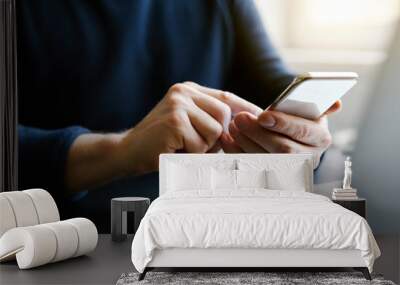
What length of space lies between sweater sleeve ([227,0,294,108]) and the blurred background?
0.09 meters

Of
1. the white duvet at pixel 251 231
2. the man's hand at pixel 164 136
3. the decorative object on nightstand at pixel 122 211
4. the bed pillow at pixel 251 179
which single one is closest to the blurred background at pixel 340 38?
the man's hand at pixel 164 136

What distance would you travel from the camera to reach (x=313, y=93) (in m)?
6.81

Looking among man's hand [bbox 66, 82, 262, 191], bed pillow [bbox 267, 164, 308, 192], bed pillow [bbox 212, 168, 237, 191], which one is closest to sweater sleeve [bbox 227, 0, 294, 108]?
man's hand [bbox 66, 82, 262, 191]

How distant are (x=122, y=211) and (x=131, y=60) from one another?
1.54 m

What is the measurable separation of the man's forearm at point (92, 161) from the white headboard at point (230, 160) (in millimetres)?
549

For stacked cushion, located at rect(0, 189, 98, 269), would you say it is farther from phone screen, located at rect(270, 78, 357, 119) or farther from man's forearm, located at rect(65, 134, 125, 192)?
phone screen, located at rect(270, 78, 357, 119)

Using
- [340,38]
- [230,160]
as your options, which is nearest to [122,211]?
[230,160]

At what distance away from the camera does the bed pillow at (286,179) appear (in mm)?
6570

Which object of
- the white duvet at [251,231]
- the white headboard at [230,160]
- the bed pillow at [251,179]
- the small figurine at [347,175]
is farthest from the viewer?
the small figurine at [347,175]

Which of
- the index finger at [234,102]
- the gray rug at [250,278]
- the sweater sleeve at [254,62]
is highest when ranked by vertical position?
the sweater sleeve at [254,62]

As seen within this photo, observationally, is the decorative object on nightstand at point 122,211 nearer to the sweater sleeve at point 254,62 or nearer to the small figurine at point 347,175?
the sweater sleeve at point 254,62

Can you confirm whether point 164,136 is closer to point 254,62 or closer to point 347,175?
point 254,62

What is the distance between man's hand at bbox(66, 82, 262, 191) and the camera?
7.13 meters

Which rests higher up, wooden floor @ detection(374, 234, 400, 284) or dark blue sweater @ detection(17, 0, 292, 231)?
dark blue sweater @ detection(17, 0, 292, 231)
